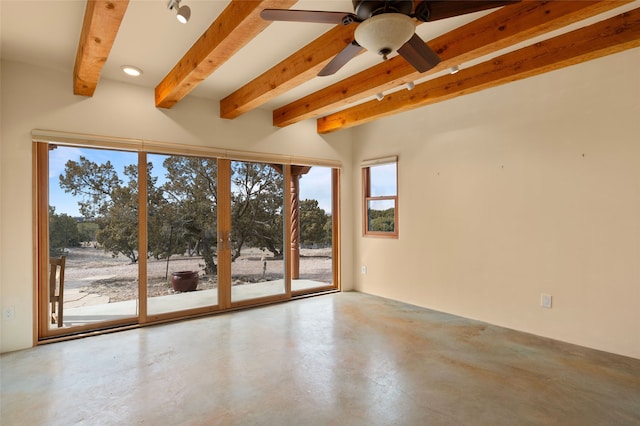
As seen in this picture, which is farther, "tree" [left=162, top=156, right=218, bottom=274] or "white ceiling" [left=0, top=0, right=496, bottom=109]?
"tree" [left=162, top=156, right=218, bottom=274]

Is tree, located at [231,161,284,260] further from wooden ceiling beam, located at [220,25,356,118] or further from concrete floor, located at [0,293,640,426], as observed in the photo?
concrete floor, located at [0,293,640,426]

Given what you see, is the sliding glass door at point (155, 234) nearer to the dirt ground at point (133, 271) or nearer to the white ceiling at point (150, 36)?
the dirt ground at point (133, 271)

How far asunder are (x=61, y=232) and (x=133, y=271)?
82 centimetres

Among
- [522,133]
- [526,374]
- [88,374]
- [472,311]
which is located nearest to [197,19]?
[88,374]

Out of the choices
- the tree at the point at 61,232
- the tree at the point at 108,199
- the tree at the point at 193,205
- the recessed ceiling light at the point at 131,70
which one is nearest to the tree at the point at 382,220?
the tree at the point at 193,205

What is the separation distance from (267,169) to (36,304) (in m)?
2.99

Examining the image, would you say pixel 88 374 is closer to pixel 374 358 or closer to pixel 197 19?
pixel 374 358

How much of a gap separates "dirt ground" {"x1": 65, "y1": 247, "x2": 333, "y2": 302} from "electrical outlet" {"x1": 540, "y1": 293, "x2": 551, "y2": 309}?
3.23 metres

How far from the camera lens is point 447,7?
5.96 ft

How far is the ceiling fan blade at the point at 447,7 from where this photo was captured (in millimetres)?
1754

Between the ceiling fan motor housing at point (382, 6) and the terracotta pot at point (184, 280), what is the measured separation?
3.66 meters

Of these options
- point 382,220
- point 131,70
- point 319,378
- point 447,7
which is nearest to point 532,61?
point 447,7

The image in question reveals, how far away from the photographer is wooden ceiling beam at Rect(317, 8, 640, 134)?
2627 millimetres

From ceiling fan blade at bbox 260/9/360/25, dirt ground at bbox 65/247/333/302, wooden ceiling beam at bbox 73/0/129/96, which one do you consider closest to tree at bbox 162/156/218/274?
dirt ground at bbox 65/247/333/302
